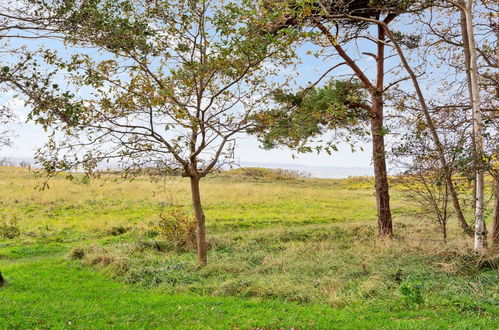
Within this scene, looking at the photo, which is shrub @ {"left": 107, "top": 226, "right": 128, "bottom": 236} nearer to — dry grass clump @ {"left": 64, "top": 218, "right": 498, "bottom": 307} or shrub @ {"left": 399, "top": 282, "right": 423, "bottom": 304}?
dry grass clump @ {"left": 64, "top": 218, "right": 498, "bottom": 307}

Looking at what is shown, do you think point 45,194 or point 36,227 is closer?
point 36,227

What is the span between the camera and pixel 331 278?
8797 millimetres

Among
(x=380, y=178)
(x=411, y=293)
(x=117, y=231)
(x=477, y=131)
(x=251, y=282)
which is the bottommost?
(x=117, y=231)

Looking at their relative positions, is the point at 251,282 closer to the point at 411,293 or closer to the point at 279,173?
A: the point at 411,293

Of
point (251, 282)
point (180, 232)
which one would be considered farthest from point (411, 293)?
point (180, 232)

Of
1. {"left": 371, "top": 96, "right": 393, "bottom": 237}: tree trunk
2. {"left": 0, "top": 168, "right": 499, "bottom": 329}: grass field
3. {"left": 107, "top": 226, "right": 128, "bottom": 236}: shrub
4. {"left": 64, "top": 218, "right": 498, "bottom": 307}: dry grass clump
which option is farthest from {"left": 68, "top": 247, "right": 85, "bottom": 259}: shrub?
{"left": 371, "top": 96, "right": 393, "bottom": 237}: tree trunk

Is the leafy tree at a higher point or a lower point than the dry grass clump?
higher

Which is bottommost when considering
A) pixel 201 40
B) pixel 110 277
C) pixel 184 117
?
pixel 110 277

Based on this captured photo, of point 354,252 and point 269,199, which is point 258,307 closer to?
point 354,252

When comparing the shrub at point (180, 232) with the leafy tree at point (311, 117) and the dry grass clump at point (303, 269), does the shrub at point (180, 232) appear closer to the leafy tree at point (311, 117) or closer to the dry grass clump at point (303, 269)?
the dry grass clump at point (303, 269)

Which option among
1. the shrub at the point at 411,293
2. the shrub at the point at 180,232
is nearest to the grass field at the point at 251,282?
the shrub at the point at 411,293

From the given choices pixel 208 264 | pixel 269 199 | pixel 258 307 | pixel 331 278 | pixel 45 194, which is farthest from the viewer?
pixel 269 199

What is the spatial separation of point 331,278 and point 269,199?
975 inches

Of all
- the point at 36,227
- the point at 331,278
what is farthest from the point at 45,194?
the point at 331,278
